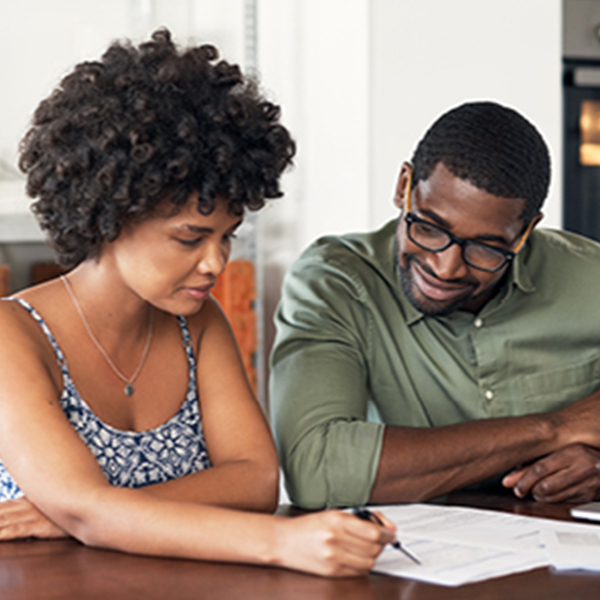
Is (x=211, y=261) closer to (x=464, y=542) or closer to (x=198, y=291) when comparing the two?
(x=198, y=291)

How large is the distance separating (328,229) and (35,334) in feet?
5.17

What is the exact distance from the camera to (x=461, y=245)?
1.67 metres

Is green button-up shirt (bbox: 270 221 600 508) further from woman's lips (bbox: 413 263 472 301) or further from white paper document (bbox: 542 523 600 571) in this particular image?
white paper document (bbox: 542 523 600 571)

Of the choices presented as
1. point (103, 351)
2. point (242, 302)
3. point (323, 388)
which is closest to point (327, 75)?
point (242, 302)

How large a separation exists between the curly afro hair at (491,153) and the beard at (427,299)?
149mm

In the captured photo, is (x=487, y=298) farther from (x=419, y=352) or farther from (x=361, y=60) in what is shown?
(x=361, y=60)

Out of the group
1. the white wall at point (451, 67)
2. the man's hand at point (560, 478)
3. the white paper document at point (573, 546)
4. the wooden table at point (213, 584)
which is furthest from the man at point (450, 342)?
the white wall at point (451, 67)

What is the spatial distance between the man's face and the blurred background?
1.00m

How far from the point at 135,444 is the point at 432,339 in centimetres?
61

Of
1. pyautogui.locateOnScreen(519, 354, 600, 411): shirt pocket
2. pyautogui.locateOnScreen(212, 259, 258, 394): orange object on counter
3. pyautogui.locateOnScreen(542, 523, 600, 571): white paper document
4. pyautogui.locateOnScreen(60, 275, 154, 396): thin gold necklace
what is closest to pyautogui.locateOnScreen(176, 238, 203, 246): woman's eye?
pyautogui.locateOnScreen(60, 275, 154, 396): thin gold necklace

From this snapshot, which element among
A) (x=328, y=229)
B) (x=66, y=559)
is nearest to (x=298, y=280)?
(x=66, y=559)

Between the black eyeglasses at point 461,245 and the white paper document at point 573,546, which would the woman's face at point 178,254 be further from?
the white paper document at point 573,546

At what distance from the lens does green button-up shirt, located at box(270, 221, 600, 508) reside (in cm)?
177

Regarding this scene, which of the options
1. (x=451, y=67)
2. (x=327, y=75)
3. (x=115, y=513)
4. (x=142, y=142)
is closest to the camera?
(x=115, y=513)
